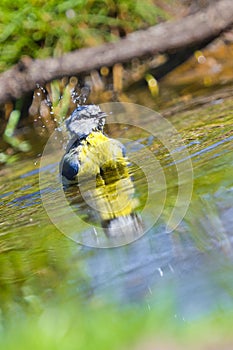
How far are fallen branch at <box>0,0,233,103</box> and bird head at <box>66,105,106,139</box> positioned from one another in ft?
3.66

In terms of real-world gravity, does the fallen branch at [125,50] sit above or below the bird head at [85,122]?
above

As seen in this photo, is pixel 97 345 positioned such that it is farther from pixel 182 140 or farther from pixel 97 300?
pixel 182 140

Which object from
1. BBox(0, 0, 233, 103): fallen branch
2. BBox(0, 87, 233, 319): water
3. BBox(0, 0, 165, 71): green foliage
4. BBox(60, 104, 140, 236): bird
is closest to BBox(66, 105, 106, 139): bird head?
BBox(60, 104, 140, 236): bird

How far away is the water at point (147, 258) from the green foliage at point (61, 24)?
190 centimetres

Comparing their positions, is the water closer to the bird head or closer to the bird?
the bird

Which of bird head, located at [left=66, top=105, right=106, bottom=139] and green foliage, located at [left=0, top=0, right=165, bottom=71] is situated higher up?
green foliage, located at [left=0, top=0, right=165, bottom=71]

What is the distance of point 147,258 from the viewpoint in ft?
7.36

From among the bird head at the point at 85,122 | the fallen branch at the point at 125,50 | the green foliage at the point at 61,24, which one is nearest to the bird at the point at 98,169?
the bird head at the point at 85,122

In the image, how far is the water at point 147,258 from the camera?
6.57 ft

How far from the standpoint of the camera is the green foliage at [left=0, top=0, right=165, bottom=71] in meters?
4.61

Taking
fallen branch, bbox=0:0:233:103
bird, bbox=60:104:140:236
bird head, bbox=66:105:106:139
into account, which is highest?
fallen branch, bbox=0:0:233:103

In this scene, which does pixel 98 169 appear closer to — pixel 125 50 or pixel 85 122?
pixel 85 122

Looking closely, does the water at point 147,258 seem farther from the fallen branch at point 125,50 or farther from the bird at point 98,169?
the fallen branch at point 125,50

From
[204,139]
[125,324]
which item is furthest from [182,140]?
[125,324]
